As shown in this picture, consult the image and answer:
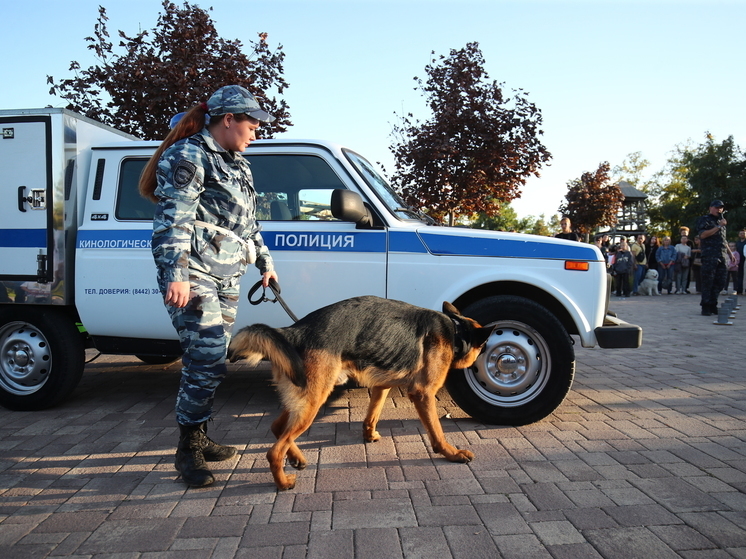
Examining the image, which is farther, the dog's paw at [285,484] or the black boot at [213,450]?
the black boot at [213,450]

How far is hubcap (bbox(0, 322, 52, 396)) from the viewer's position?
4773mm

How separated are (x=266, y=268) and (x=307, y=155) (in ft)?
4.48

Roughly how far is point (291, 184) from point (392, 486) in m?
2.66

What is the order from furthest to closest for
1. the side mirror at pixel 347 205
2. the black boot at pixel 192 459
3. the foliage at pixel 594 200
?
the foliage at pixel 594 200, the side mirror at pixel 347 205, the black boot at pixel 192 459

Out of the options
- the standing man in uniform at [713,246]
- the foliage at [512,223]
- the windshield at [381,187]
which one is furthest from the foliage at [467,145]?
the foliage at [512,223]

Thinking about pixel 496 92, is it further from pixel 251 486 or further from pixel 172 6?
pixel 251 486

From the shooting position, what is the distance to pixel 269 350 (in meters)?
3.05

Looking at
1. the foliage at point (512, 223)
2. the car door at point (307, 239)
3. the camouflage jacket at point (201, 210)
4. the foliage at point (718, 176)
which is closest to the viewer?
the camouflage jacket at point (201, 210)

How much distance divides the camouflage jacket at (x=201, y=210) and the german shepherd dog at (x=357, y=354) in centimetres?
52

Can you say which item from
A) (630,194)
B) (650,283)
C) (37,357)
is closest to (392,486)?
(37,357)

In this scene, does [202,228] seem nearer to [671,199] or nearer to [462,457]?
[462,457]

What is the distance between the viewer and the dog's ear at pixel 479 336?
3.66 m

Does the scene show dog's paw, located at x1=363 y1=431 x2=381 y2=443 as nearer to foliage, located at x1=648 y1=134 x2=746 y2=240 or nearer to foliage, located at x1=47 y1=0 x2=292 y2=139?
foliage, located at x1=47 y1=0 x2=292 y2=139

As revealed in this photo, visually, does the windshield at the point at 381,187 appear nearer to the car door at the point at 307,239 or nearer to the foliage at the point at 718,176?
the car door at the point at 307,239
